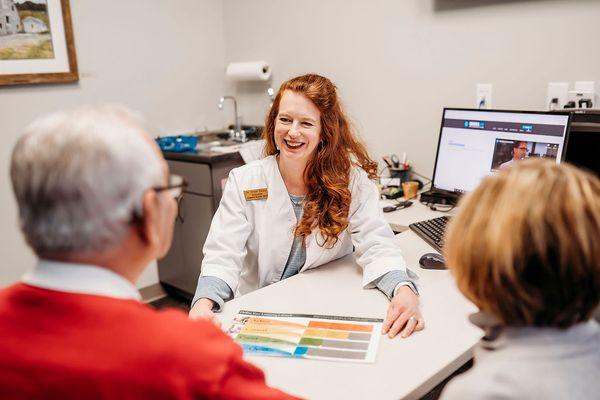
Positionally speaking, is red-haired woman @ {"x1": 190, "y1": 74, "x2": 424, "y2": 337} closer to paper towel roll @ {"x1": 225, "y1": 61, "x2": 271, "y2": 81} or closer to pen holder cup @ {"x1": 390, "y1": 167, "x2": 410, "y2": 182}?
pen holder cup @ {"x1": 390, "y1": 167, "x2": 410, "y2": 182}

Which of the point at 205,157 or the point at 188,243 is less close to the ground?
the point at 205,157

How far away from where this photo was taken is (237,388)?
2.39 ft

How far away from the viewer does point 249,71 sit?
325cm

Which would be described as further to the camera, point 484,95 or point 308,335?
point 484,95

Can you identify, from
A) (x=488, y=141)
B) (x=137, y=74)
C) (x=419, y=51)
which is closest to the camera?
(x=488, y=141)

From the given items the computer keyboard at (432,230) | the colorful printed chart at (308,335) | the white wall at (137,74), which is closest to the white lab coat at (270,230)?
the computer keyboard at (432,230)

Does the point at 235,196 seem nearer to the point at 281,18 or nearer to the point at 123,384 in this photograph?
the point at 123,384

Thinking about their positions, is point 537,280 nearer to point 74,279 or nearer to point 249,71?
point 74,279

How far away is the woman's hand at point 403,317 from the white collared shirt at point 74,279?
745 millimetres

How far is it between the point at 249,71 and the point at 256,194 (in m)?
1.74

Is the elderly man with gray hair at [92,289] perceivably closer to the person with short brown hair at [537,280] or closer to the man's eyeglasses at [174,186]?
the man's eyeglasses at [174,186]

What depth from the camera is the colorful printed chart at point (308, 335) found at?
1.16 meters

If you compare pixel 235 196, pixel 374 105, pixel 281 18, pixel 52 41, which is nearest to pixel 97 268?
pixel 235 196

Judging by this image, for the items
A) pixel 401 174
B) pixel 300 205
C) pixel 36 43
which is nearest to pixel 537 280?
pixel 300 205
